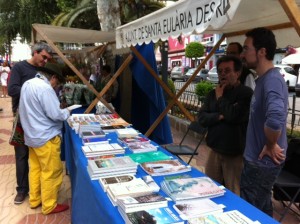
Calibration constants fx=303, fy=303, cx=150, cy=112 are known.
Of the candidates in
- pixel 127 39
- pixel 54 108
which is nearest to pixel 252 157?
pixel 54 108

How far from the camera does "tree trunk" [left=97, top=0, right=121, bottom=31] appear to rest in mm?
7812

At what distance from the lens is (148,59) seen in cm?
481

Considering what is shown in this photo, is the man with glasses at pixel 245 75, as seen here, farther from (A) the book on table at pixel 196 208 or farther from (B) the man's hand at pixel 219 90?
(A) the book on table at pixel 196 208

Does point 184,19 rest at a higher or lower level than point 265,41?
higher

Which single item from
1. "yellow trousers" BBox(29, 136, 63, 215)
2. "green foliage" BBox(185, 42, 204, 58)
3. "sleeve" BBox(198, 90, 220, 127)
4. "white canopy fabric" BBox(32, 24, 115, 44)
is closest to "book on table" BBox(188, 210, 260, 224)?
"sleeve" BBox(198, 90, 220, 127)

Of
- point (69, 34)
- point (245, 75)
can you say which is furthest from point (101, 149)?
point (69, 34)

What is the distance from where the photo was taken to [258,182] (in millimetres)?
2084

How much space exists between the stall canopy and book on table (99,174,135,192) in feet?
3.65

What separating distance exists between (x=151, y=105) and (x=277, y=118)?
3.31 metres

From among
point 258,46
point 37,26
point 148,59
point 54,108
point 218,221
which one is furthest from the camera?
point 148,59

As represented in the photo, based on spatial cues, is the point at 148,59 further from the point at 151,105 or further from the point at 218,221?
the point at 218,221

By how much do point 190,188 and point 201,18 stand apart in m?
1.12

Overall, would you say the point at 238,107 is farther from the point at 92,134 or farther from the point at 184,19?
the point at 92,134

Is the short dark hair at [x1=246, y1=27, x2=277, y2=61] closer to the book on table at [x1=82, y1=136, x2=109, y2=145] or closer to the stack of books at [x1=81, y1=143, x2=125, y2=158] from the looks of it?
the stack of books at [x1=81, y1=143, x2=125, y2=158]
